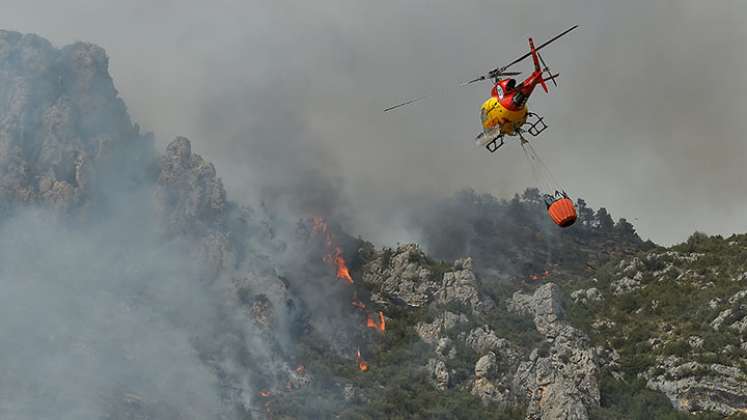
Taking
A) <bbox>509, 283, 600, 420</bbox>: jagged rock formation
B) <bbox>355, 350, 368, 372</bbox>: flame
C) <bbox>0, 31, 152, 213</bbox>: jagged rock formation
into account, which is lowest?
<bbox>509, 283, 600, 420</bbox>: jagged rock formation

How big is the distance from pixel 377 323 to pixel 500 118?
7458 cm

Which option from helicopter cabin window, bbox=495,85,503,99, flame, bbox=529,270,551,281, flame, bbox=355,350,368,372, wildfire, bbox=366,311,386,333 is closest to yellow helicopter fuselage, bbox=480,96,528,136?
helicopter cabin window, bbox=495,85,503,99

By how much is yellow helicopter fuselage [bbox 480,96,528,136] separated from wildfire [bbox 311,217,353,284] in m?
82.2

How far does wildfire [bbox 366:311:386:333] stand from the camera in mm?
120137

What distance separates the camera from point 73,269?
94.8 metres

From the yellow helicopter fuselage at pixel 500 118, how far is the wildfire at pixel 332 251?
82221 mm

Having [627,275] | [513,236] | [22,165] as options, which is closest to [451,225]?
[513,236]

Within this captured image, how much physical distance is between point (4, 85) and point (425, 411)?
83.5 m

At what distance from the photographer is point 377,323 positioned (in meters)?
122

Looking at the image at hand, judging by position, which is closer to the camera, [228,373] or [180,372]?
[180,372]

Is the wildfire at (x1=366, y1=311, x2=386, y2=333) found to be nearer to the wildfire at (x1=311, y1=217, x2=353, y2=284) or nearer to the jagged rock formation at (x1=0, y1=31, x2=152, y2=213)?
the wildfire at (x1=311, y1=217, x2=353, y2=284)

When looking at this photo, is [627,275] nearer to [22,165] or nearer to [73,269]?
[73,269]

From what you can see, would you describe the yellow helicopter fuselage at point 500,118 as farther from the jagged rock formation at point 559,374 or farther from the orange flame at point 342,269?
the orange flame at point 342,269

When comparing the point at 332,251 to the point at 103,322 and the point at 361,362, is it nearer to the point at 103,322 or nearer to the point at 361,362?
the point at 361,362
